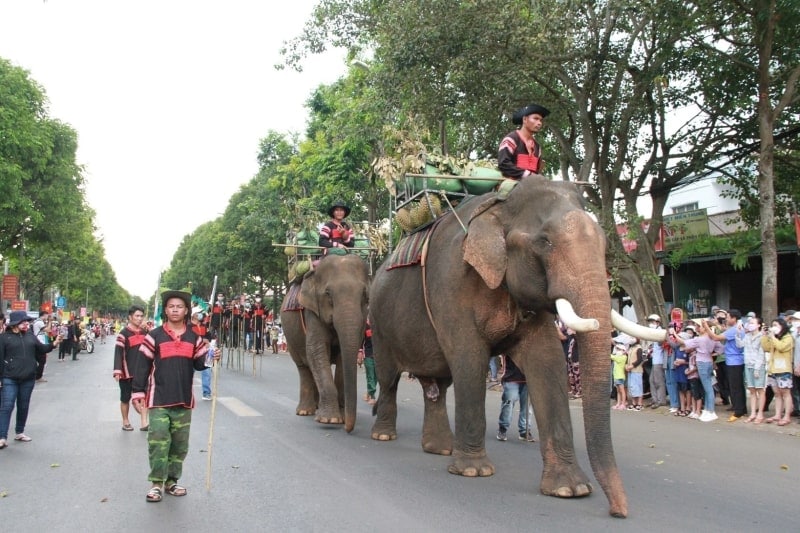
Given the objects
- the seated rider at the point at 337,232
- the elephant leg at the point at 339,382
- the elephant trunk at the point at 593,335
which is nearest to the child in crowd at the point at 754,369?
the elephant leg at the point at 339,382

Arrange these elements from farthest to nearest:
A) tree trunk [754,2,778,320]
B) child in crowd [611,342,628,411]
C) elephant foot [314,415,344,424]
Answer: child in crowd [611,342,628,411] → tree trunk [754,2,778,320] → elephant foot [314,415,344,424]

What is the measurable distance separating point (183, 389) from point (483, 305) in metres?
2.83

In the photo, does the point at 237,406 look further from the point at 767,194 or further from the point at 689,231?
the point at 689,231

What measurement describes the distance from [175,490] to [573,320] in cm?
380

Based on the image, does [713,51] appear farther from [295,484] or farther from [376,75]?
[295,484]

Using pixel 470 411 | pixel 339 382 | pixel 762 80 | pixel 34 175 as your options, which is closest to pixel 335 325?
pixel 339 382

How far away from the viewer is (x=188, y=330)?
6.95 m

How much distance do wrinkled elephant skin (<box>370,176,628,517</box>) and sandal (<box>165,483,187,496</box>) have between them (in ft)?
8.28

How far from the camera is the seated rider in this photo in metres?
11.3

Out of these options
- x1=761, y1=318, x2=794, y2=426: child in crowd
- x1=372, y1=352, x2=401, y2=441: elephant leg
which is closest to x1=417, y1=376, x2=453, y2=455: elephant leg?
x1=372, y1=352, x2=401, y2=441: elephant leg

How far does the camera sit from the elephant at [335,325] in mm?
10006

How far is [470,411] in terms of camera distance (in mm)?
7008

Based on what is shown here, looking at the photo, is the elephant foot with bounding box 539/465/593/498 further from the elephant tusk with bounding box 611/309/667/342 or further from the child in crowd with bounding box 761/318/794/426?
the child in crowd with bounding box 761/318/794/426

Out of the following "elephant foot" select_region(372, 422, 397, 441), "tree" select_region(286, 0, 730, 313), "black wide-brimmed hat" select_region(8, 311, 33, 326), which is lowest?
"elephant foot" select_region(372, 422, 397, 441)
